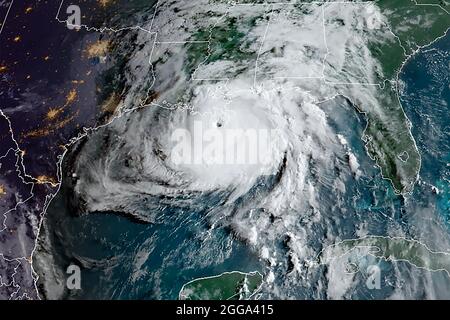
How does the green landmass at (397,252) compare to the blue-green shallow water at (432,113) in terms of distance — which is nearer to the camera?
the green landmass at (397,252)

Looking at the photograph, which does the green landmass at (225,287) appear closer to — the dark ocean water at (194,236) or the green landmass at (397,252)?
the dark ocean water at (194,236)

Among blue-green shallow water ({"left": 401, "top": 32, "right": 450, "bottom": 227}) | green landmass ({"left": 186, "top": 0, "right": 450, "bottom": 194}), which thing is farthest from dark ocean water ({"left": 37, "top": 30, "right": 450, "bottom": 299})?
green landmass ({"left": 186, "top": 0, "right": 450, "bottom": 194})

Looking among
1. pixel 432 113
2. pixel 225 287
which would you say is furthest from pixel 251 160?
pixel 432 113

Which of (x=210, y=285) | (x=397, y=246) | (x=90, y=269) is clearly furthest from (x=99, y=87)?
(x=397, y=246)

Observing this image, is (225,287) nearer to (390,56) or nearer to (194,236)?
(194,236)

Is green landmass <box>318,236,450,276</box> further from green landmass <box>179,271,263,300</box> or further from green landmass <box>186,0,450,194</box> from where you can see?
green landmass <box>179,271,263,300</box>

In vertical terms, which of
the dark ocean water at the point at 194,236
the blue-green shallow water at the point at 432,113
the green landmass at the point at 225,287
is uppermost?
the blue-green shallow water at the point at 432,113

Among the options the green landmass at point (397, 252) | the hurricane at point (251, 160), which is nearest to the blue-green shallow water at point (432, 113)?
the hurricane at point (251, 160)

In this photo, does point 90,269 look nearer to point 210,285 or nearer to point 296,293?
point 210,285
